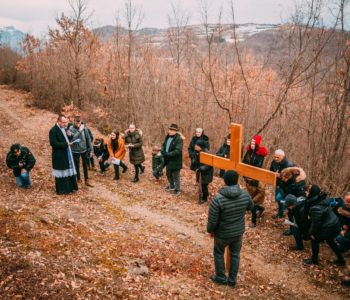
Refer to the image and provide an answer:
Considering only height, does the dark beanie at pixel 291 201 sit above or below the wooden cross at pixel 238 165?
below

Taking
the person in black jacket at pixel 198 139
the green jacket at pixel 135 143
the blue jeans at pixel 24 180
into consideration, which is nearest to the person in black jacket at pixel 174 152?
the person in black jacket at pixel 198 139

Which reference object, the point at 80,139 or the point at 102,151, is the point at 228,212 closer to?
the point at 80,139

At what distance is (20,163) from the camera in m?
8.69

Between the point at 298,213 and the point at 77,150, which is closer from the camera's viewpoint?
the point at 298,213

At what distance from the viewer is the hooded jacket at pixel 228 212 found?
16.7 feet

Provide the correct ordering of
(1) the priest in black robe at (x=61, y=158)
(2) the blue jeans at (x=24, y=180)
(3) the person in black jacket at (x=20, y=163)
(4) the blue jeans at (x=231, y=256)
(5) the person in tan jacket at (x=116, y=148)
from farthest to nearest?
(5) the person in tan jacket at (x=116, y=148) < (2) the blue jeans at (x=24, y=180) < (3) the person in black jacket at (x=20, y=163) < (1) the priest in black robe at (x=61, y=158) < (4) the blue jeans at (x=231, y=256)

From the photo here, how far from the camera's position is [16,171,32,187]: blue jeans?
28.9ft

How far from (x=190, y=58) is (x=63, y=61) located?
9633 millimetres

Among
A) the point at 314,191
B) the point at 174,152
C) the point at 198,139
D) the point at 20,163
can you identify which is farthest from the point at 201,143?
the point at 20,163

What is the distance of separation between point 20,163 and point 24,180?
56cm

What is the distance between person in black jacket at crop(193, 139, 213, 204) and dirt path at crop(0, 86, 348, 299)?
406 millimetres

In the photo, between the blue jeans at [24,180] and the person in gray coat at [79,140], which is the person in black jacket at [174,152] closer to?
the person in gray coat at [79,140]

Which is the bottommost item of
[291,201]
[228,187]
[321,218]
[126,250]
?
[126,250]

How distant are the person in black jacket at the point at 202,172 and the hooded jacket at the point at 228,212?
12.0 ft
